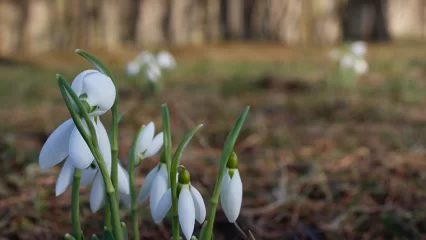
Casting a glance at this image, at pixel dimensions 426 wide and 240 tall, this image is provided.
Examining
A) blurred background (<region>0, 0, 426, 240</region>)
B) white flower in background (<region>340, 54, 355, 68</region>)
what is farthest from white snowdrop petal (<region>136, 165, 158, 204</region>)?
white flower in background (<region>340, 54, 355, 68</region>)

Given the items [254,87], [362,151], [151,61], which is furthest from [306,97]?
[362,151]

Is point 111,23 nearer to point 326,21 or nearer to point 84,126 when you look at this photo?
point 326,21

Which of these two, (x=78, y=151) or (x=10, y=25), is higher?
(x=78, y=151)

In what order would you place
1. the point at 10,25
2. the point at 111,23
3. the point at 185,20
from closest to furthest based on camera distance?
the point at 10,25, the point at 111,23, the point at 185,20

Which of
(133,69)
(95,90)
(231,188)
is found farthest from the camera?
(133,69)

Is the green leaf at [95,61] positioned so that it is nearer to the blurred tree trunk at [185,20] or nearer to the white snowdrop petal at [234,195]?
the white snowdrop petal at [234,195]

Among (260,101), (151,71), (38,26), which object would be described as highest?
(38,26)

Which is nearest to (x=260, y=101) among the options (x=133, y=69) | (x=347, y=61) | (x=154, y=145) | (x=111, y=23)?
(x=347, y=61)

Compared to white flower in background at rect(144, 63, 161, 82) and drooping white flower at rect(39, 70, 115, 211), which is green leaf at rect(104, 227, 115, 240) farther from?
white flower in background at rect(144, 63, 161, 82)
